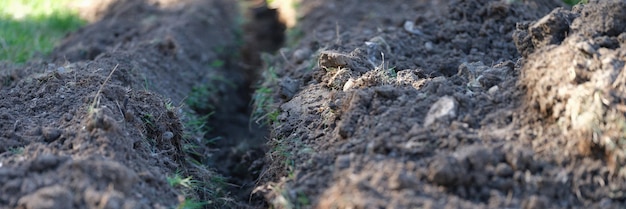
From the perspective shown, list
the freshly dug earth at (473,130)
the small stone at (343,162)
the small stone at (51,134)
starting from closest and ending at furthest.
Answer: the freshly dug earth at (473,130)
the small stone at (343,162)
the small stone at (51,134)

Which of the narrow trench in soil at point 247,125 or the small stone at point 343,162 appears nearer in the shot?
the small stone at point 343,162

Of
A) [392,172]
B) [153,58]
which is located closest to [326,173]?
[392,172]

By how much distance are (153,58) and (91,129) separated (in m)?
2.01

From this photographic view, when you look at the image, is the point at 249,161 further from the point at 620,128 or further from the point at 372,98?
the point at 620,128

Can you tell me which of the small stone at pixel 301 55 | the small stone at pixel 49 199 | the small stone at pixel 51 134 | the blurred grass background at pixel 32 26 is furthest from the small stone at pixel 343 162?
the blurred grass background at pixel 32 26

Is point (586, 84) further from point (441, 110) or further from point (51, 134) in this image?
point (51, 134)

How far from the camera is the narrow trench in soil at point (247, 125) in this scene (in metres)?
4.38

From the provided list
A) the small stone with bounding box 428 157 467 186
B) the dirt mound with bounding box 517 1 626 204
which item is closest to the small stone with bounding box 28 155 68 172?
the small stone with bounding box 428 157 467 186

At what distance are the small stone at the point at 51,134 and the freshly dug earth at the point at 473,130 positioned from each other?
96 centimetres

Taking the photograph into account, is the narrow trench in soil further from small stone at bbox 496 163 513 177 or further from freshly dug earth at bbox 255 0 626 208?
small stone at bbox 496 163 513 177

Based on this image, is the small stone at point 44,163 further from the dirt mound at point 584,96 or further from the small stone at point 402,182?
the dirt mound at point 584,96

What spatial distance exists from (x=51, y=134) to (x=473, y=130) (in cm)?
188

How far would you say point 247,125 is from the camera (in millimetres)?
5555

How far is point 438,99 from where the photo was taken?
334 centimetres
